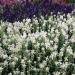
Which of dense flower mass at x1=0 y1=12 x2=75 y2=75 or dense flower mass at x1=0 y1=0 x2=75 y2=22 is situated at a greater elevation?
dense flower mass at x1=0 y1=0 x2=75 y2=22

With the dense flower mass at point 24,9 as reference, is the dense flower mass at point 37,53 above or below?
below

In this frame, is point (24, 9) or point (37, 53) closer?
point (37, 53)

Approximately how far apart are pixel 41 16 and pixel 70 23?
90 centimetres

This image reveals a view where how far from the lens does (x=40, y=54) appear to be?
5.52 metres

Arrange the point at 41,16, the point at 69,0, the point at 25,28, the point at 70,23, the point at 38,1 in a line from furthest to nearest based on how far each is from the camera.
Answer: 1. the point at 69,0
2. the point at 38,1
3. the point at 41,16
4. the point at 70,23
5. the point at 25,28

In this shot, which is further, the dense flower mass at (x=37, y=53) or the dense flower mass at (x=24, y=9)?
the dense flower mass at (x=24, y=9)

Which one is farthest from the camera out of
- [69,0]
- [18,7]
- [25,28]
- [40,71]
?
[69,0]

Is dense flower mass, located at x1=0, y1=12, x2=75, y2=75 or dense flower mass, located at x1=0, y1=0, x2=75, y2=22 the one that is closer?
dense flower mass, located at x1=0, y1=12, x2=75, y2=75

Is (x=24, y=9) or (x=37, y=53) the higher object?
(x=24, y=9)

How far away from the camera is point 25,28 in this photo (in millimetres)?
6781

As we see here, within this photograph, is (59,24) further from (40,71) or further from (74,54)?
(40,71)

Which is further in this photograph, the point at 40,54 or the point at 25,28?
the point at 25,28

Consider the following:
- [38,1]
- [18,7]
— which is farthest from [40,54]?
[38,1]

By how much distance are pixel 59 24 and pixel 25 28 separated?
73cm
